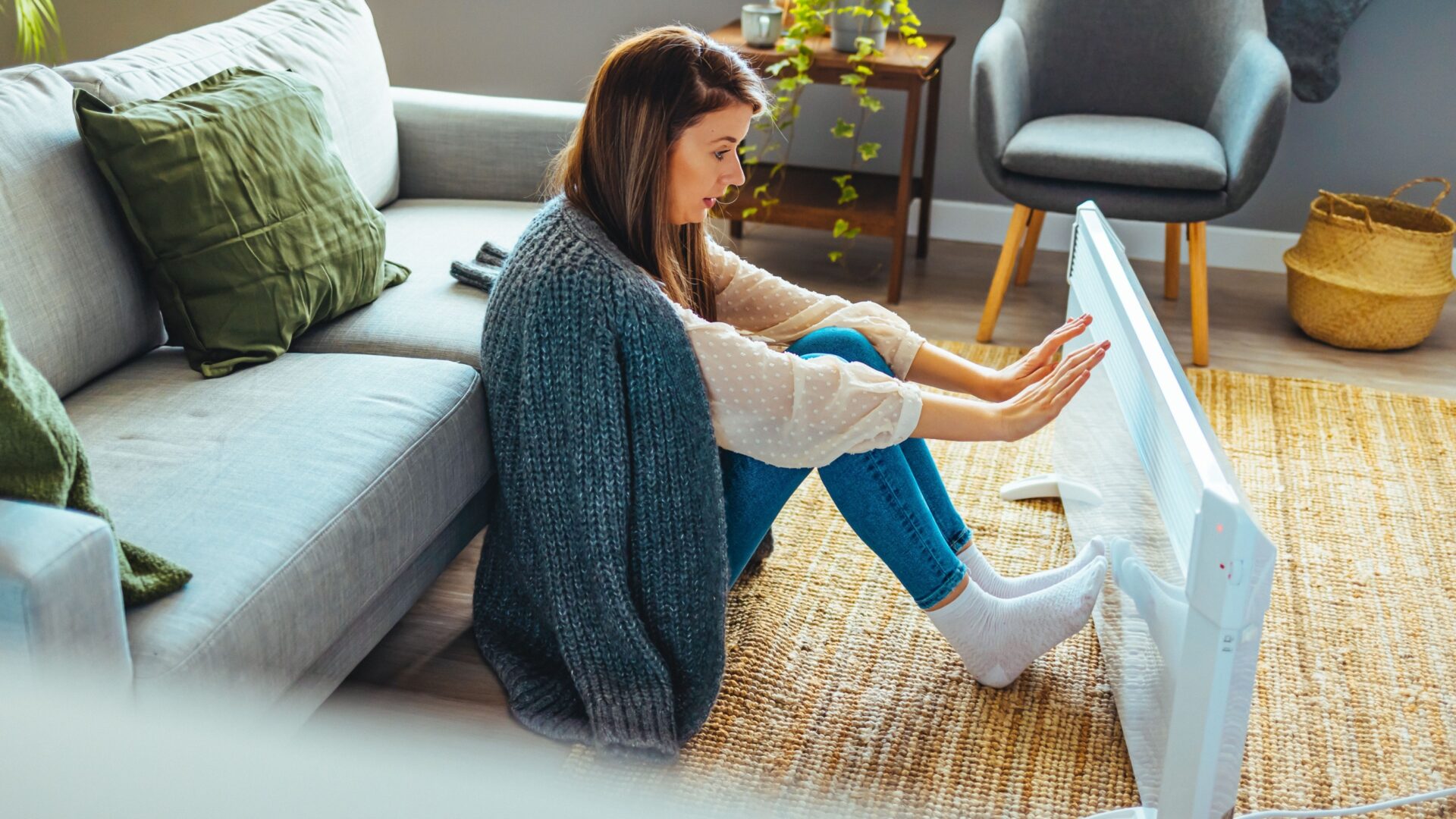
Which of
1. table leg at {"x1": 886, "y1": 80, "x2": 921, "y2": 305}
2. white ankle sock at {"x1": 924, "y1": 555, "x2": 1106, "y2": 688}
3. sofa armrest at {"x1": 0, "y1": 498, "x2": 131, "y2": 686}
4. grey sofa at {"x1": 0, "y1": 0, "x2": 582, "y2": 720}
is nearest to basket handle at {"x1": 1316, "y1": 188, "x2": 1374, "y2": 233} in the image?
table leg at {"x1": 886, "y1": 80, "x2": 921, "y2": 305}

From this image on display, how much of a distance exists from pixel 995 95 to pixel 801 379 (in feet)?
4.92

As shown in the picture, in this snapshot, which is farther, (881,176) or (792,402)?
(881,176)

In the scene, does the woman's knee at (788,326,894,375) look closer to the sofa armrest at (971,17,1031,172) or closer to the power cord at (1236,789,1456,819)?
the power cord at (1236,789,1456,819)

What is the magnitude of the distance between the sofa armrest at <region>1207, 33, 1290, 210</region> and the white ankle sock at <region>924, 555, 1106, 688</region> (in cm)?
128

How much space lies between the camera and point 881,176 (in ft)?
11.1

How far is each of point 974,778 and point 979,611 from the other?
0.20 m

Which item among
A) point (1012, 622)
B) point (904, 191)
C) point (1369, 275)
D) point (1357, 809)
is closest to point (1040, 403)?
point (1012, 622)

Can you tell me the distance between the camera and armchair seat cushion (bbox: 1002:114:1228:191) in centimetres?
252

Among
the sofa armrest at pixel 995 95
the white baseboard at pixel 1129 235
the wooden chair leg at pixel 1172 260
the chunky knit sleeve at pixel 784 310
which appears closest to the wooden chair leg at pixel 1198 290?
the wooden chair leg at pixel 1172 260

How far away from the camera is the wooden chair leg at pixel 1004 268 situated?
271 cm

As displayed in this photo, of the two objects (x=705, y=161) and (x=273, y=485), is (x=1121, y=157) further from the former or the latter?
(x=273, y=485)

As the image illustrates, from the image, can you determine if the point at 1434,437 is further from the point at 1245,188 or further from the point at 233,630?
the point at 233,630

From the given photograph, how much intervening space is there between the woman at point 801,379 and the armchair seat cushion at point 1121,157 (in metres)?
1.05

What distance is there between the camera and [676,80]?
1357mm
